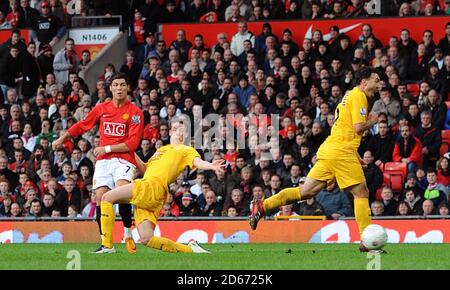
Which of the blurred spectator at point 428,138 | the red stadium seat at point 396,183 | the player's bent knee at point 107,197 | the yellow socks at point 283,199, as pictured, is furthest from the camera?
the blurred spectator at point 428,138

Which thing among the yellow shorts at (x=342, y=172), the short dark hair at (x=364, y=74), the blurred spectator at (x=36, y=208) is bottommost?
the blurred spectator at (x=36, y=208)

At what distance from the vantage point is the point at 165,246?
44.8 ft

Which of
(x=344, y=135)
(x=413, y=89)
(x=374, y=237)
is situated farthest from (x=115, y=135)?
(x=413, y=89)

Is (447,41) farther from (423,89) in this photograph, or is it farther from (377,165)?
(377,165)

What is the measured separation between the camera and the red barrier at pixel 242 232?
18953 millimetres

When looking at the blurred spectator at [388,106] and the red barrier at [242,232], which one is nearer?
the red barrier at [242,232]

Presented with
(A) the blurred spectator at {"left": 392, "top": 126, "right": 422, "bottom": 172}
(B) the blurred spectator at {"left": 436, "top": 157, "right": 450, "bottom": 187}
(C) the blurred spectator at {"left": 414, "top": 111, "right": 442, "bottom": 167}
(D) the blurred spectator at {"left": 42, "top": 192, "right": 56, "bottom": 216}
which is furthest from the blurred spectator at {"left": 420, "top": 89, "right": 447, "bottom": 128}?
(D) the blurred spectator at {"left": 42, "top": 192, "right": 56, "bottom": 216}

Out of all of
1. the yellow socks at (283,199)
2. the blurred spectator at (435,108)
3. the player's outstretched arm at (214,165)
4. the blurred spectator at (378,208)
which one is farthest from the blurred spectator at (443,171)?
the player's outstretched arm at (214,165)

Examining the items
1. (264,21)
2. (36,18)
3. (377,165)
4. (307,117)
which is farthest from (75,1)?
(377,165)

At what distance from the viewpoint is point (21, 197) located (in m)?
23.3

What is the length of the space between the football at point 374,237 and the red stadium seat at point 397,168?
7.90 meters

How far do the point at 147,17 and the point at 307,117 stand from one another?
20.9 feet

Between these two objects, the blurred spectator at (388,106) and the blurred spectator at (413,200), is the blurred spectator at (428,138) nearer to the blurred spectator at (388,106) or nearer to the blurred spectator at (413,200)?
the blurred spectator at (388,106)

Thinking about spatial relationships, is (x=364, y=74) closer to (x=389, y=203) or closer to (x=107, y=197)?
(x=107, y=197)
